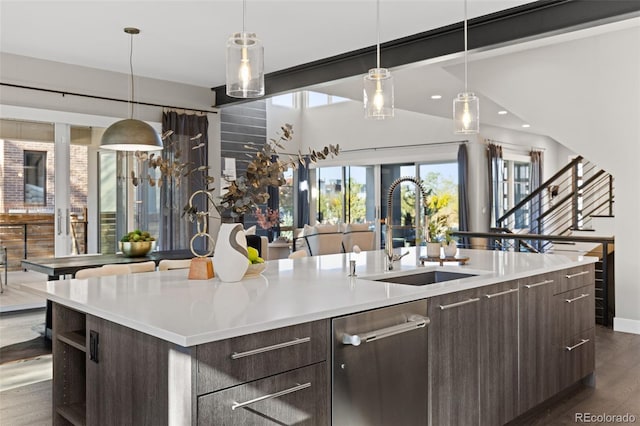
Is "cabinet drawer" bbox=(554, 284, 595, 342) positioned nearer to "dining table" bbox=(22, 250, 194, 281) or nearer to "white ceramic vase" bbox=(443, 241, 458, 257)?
"white ceramic vase" bbox=(443, 241, 458, 257)

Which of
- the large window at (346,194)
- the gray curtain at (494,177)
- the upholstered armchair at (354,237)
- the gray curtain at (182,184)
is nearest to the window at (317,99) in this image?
the large window at (346,194)

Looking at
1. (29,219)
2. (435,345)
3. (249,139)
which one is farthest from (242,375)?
(249,139)

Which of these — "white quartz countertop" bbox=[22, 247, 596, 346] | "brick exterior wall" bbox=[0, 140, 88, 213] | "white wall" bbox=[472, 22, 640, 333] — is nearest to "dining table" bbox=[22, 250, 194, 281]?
"brick exterior wall" bbox=[0, 140, 88, 213]

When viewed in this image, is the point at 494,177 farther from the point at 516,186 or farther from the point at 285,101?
the point at 285,101

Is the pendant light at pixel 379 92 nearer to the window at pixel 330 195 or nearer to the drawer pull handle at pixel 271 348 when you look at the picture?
the drawer pull handle at pixel 271 348

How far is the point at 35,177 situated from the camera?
6.03 m

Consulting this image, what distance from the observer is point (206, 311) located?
176 centimetres

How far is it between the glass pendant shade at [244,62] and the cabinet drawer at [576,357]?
2.44m

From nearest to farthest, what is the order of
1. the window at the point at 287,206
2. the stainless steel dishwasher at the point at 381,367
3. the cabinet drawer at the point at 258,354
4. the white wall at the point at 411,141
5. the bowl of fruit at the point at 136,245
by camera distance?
1. the cabinet drawer at the point at 258,354
2. the stainless steel dishwasher at the point at 381,367
3. the bowl of fruit at the point at 136,245
4. the white wall at the point at 411,141
5. the window at the point at 287,206

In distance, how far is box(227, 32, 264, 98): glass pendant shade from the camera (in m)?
2.59

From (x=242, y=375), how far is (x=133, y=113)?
5.94 m

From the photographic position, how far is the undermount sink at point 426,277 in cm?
282

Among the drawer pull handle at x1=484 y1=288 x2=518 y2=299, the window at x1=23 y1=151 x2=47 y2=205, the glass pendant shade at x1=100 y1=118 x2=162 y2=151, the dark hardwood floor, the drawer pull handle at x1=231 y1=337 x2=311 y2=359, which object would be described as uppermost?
the glass pendant shade at x1=100 y1=118 x2=162 y2=151

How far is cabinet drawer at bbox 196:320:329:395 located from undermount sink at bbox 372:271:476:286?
105 cm
